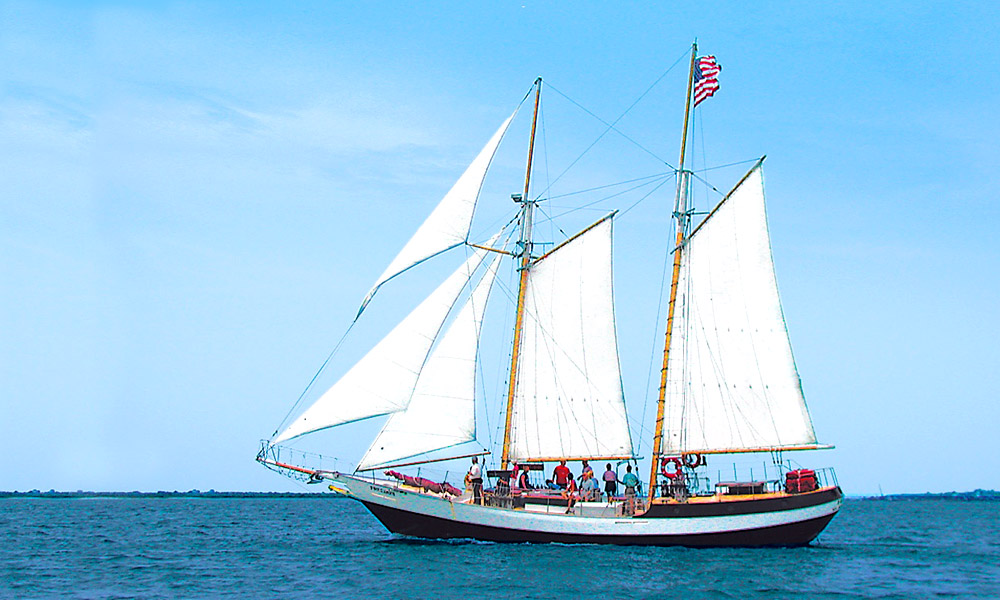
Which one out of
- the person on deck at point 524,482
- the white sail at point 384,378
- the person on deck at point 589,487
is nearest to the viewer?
the white sail at point 384,378

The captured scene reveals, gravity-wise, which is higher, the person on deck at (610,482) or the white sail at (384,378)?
the white sail at (384,378)

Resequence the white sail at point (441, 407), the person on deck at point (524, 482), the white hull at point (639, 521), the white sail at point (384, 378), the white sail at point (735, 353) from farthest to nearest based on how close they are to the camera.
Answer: the person on deck at point (524, 482) < the white sail at point (735, 353) < the white sail at point (441, 407) < the white hull at point (639, 521) < the white sail at point (384, 378)

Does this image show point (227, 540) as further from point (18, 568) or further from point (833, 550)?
point (833, 550)

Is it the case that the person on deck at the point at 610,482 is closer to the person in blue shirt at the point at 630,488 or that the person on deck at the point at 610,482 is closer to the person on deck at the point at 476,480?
the person in blue shirt at the point at 630,488

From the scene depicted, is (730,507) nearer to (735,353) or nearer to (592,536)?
(592,536)

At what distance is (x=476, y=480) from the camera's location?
1636 inches

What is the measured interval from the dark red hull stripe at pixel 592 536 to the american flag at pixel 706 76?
Answer: 20.2 meters

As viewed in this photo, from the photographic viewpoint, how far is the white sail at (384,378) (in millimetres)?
39344

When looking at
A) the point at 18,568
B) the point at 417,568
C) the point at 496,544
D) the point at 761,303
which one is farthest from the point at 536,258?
the point at 18,568

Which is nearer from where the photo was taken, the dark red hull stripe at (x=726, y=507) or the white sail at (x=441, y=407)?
the dark red hull stripe at (x=726, y=507)

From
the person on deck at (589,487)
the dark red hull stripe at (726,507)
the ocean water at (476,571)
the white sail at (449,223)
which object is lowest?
the ocean water at (476,571)

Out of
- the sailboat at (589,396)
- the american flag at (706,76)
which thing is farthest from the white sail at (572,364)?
the american flag at (706,76)

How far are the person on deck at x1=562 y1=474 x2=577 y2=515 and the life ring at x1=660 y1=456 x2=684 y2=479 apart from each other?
13.5 feet

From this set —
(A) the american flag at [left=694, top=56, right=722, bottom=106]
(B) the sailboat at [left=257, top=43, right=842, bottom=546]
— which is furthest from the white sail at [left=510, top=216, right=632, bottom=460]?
(A) the american flag at [left=694, top=56, right=722, bottom=106]
